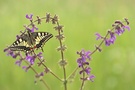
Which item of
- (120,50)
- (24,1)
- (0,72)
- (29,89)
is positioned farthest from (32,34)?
(24,1)

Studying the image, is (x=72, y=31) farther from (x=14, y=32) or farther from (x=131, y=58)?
(x=131, y=58)

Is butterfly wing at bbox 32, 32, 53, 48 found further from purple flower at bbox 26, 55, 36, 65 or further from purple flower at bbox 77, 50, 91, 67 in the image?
purple flower at bbox 77, 50, 91, 67

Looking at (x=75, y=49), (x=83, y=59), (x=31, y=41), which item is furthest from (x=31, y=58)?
(x=75, y=49)

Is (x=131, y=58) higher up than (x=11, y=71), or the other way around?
(x=131, y=58)

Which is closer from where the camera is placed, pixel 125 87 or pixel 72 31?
pixel 125 87

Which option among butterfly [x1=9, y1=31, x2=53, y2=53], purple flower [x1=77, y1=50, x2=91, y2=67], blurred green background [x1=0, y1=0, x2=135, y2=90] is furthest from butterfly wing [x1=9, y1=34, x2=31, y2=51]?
blurred green background [x1=0, y1=0, x2=135, y2=90]

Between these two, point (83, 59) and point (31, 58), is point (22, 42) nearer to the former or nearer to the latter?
point (31, 58)
